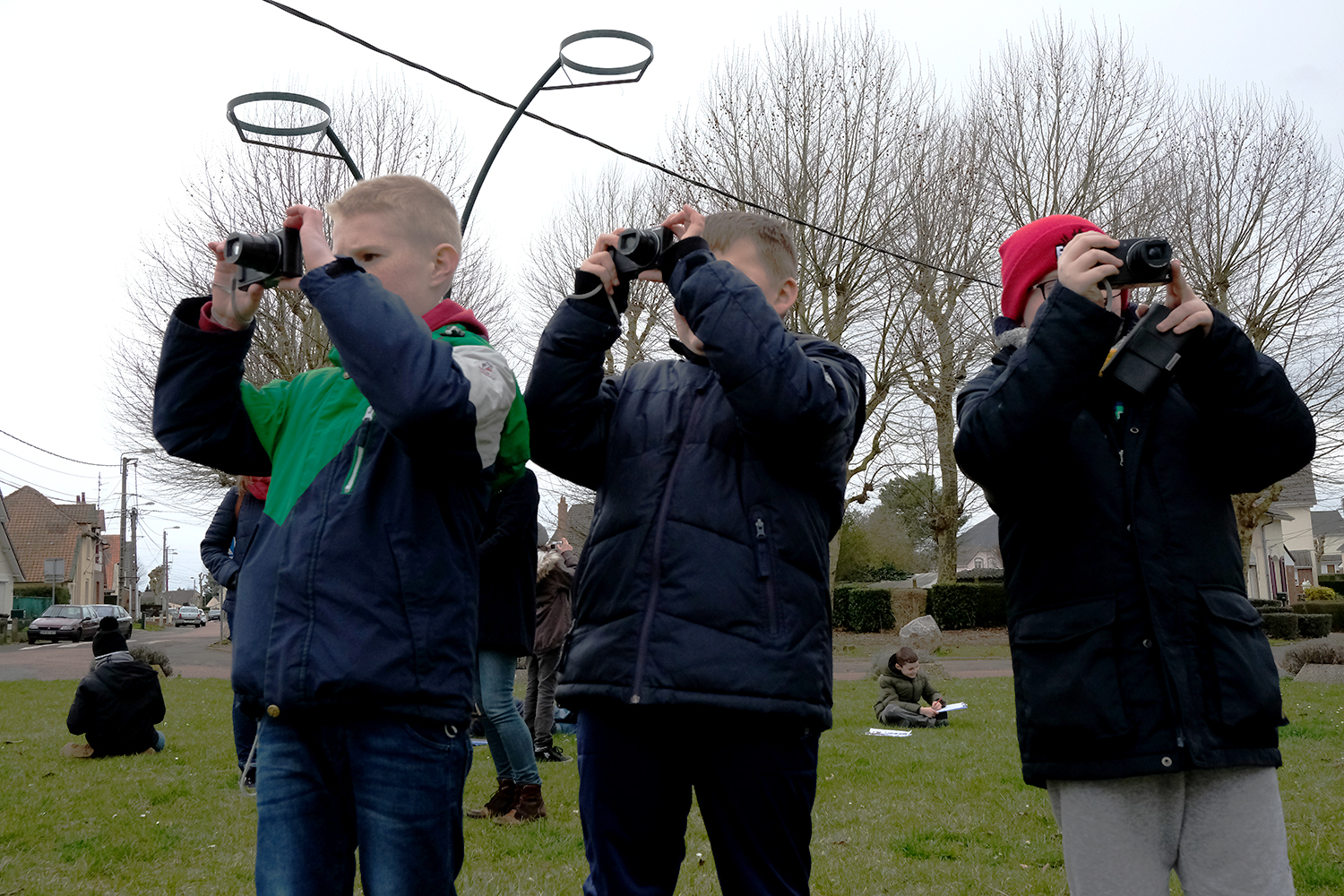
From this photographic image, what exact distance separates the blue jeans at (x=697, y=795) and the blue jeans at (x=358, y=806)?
1.14 feet

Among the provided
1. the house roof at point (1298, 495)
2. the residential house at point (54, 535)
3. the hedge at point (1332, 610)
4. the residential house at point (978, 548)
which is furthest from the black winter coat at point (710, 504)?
the residential house at point (978, 548)

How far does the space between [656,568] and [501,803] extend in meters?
3.58

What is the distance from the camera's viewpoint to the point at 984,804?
567 cm

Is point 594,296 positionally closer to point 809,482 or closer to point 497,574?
point 809,482

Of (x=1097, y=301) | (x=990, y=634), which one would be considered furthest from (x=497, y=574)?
(x=990, y=634)

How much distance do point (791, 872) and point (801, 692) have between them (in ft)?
1.27

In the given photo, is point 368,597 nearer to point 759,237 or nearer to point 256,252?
point 256,252

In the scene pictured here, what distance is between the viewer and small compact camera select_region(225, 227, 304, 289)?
212 cm

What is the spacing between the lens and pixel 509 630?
501cm

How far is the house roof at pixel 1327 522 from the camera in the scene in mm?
82062

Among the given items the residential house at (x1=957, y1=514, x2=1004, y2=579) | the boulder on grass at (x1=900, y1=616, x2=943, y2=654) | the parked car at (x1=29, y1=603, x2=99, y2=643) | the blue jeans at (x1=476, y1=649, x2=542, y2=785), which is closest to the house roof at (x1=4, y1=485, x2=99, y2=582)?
the parked car at (x1=29, y1=603, x2=99, y2=643)

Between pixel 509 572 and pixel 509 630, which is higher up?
pixel 509 572

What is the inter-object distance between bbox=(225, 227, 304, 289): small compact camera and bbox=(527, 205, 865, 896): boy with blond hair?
1.92 feet

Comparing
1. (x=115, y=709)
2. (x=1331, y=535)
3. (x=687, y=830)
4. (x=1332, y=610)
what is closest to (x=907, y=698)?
(x=687, y=830)
